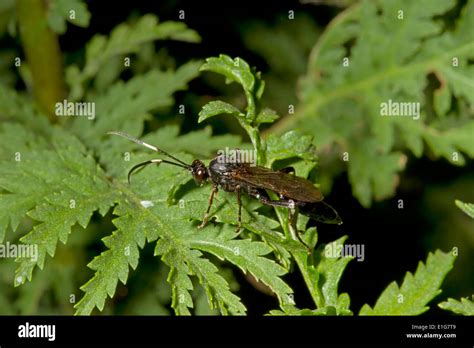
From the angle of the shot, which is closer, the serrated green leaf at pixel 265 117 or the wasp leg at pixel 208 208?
the wasp leg at pixel 208 208

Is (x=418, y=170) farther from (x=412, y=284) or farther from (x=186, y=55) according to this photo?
(x=412, y=284)

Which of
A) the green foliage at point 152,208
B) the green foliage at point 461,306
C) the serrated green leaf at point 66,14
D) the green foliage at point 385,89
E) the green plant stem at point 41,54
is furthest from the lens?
the green foliage at point 385,89

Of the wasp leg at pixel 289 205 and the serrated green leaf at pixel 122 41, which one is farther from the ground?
the serrated green leaf at pixel 122 41

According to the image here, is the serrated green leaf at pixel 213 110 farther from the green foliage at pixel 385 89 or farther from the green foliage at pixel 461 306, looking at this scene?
the green foliage at pixel 385 89

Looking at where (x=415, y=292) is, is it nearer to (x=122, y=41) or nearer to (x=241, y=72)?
(x=241, y=72)

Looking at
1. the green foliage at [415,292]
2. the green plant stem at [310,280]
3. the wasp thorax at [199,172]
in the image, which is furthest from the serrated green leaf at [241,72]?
the green foliage at [415,292]

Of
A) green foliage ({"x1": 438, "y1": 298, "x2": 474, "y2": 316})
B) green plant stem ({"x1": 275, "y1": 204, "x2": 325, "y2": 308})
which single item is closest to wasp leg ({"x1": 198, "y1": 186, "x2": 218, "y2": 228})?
green plant stem ({"x1": 275, "y1": 204, "x2": 325, "y2": 308})

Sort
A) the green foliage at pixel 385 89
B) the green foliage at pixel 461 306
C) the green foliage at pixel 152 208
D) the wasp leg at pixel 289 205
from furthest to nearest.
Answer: the green foliage at pixel 385 89
the wasp leg at pixel 289 205
the green foliage at pixel 152 208
the green foliage at pixel 461 306

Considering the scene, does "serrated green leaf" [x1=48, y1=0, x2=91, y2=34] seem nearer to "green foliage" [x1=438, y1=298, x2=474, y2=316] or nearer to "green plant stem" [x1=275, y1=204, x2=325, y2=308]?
"green plant stem" [x1=275, y1=204, x2=325, y2=308]
